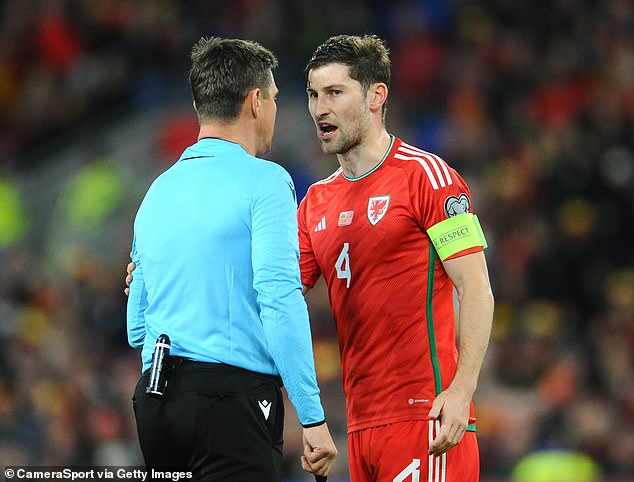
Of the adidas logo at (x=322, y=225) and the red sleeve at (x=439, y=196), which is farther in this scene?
the adidas logo at (x=322, y=225)

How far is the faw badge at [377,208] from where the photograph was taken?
447 cm

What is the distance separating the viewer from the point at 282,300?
11.9 ft

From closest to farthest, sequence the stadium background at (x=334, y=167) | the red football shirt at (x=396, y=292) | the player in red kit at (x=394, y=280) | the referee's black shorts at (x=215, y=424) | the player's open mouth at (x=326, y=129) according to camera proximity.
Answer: the referee's black shorts at (x=215, y=424)
the player in red kit at (x=394, y=280)
the red football shirt at (x=396, y=292)
the player's open mouth at (x=326, y=129)
the stadium background at (x=334, y=167)

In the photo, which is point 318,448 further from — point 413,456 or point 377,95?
point 377,95

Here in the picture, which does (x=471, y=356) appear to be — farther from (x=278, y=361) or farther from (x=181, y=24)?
(x=181, y=24)

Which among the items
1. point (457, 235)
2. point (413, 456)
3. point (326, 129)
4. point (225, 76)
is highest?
point (225, 76)

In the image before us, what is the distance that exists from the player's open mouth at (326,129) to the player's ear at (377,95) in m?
0.19

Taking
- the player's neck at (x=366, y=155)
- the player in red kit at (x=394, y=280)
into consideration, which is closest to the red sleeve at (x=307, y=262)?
the player in red kit at (x=394, y=280)

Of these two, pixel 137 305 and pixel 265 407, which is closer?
pixel 265 407

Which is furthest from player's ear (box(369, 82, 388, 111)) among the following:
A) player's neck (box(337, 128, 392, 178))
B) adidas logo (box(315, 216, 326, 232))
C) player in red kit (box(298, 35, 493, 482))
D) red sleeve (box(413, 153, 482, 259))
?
adidas logo (box(315, 216, 326, 232))

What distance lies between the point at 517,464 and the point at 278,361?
5.41 metres

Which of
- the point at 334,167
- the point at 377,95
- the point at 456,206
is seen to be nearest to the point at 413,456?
the point at 456,206

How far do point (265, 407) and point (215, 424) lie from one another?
175 millimetres

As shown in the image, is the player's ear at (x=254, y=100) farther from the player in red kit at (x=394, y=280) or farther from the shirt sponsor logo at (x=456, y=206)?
the shirt sponsor logo at (x=456, y=206)
